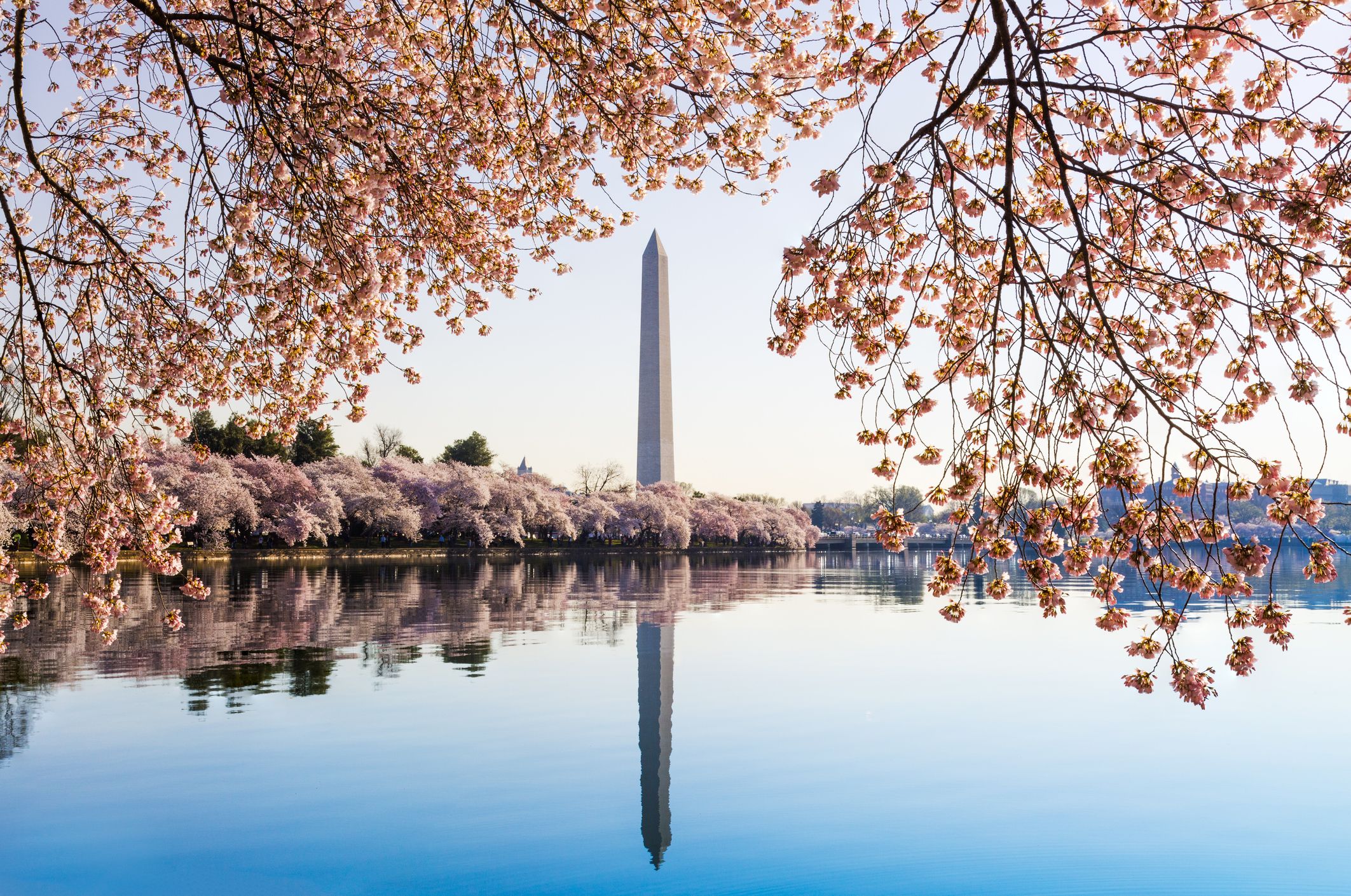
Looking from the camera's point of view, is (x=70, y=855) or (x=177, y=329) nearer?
(x=70, y=855)

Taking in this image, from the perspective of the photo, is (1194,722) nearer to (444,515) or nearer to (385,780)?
(385,780)

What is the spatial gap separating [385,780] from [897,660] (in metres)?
7.56

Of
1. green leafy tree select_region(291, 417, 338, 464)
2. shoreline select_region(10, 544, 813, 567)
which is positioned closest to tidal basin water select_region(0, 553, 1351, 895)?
shoreline select_region(10, 544, 813, 567)

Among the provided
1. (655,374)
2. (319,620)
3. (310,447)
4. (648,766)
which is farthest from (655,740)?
(310,447)

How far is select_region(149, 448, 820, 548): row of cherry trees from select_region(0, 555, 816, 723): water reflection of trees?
6019mm

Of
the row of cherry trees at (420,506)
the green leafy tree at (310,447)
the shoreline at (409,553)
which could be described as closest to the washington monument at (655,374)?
the row of cherry trees at (420,506)

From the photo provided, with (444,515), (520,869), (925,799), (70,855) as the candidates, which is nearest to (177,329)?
(70,855)

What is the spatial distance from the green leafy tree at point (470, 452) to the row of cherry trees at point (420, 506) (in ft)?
15.4

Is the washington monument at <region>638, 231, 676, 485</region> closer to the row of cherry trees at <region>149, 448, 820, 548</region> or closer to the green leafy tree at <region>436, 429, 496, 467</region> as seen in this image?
the row of cherry trees at <region>149, 448, 820, 548</region>

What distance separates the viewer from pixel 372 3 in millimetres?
6398

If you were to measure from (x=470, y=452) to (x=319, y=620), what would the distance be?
45.5m

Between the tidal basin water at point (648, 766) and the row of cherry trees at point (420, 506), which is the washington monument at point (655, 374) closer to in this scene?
the row of cherry trees at point (420, 506)

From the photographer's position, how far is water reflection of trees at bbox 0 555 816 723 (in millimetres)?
10664

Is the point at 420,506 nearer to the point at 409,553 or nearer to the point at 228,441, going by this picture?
the point at 409,553
